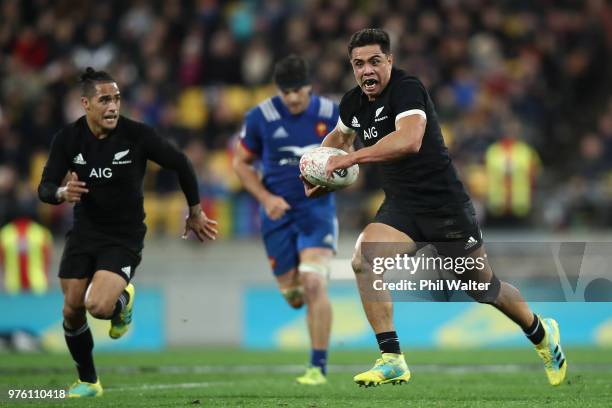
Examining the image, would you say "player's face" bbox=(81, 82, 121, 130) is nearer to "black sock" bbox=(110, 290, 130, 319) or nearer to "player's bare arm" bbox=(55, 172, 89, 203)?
"player's bare arm" bbox=(55, 172, 89, 203)

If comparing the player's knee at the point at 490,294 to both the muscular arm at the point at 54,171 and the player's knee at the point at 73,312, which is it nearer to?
the player's knee at the point at 73,312

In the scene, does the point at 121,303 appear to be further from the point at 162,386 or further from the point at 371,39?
the point at 371,39

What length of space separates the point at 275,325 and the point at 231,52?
244 inches

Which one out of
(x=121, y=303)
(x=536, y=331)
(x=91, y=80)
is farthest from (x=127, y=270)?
(x=536, y=331)

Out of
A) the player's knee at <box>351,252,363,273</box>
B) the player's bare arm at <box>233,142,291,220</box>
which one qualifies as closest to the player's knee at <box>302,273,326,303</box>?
the player's bare arm at <box>233,142,291,220</box>

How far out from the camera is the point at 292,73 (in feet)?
35.6

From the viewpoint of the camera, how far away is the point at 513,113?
1981 cm

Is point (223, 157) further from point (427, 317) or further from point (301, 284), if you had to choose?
point (301, 284)

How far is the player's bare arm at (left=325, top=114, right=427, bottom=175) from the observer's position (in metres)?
7.80

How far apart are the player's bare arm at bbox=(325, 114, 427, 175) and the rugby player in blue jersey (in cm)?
311

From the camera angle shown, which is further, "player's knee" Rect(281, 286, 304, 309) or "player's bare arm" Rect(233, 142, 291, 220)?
"player's knee" Rect(281, 286, 304, 309)

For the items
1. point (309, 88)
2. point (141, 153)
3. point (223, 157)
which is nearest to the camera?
point (141, 153)

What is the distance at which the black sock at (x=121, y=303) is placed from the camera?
941 centimetres

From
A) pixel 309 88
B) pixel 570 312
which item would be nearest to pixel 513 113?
pixel 570 312
